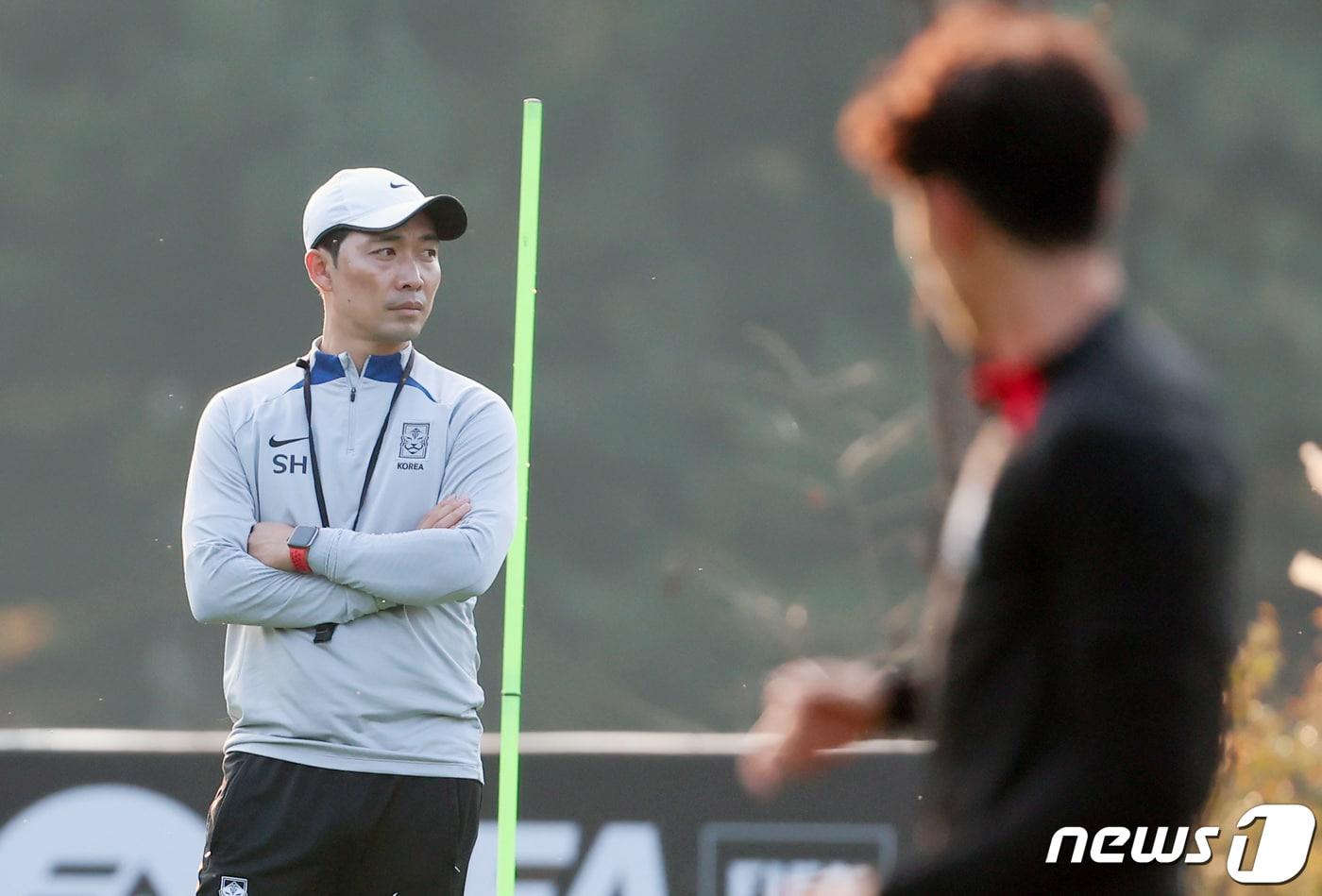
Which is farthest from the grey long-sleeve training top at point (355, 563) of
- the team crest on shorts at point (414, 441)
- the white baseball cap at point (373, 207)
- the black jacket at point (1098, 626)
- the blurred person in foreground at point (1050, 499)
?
the black jacket at point (1098, 626)

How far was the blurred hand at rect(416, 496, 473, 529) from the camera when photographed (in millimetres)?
4148

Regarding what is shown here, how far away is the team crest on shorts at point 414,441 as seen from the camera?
166 inches

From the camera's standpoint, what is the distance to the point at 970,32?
1844 millimetres

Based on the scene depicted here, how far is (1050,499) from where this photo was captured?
1.66m

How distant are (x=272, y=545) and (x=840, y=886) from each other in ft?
8.22

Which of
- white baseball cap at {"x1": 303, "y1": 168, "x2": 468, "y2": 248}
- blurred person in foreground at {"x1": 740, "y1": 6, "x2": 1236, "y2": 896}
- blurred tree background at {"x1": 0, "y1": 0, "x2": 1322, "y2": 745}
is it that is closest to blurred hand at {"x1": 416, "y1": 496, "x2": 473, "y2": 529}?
white baseball cap at {"x1": 303, "y1": 168, "x2": 468, "y2": 248}

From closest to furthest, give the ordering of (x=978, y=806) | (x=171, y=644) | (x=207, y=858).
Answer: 1. (x=978, y=806)
2. (x=207, y=858)
3. (x=171, y=644)

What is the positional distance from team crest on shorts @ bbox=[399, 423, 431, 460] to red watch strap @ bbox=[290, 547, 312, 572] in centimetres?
30

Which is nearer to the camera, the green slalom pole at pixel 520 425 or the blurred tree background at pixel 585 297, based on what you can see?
the green slalom pole at pixel 520 425

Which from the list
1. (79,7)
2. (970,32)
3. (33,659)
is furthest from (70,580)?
(970,32)

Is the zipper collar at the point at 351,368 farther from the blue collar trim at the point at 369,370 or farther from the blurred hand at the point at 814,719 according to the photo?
the blurred hand at the point at 814,719

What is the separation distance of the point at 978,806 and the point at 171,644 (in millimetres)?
17937

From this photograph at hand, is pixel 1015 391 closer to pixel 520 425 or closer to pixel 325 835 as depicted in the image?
pixel 325 835

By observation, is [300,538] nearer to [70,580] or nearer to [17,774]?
[17,774]
